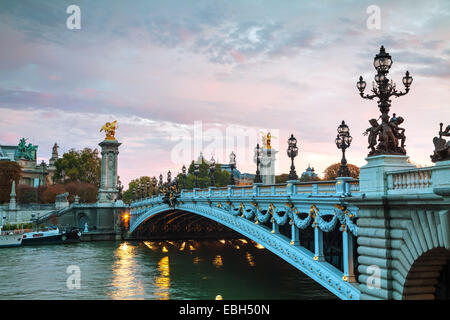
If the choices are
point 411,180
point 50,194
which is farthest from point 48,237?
point 411,180

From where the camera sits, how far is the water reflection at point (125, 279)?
25.0 m

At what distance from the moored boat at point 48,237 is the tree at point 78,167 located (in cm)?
3840

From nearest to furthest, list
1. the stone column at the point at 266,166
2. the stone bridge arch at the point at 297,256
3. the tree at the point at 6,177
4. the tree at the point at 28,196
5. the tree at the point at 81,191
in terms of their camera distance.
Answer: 1. the stone bridge arch at the point at 297,256
2. the stone column at the point at 266,166
3. the tree at the point at 6,177
4. the tree at the point at 28,196
5. the tree at the point at 81,191

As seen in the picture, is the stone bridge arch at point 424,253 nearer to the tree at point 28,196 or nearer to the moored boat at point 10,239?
the moored boat at point 10,239

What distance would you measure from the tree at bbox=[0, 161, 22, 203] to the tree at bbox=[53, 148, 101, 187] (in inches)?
509

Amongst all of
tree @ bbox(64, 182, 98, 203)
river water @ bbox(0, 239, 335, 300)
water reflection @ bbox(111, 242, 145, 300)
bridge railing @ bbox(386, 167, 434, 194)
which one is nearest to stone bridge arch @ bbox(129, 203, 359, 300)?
river water @ bbox(0, 239, 335, 300)

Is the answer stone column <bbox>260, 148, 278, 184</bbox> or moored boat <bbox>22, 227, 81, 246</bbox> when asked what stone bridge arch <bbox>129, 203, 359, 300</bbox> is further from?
moored boat <bbox>22, 227, 81, 246</bbox>

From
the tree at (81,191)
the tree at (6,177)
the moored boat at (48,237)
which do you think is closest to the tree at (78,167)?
the tree at (81,191)

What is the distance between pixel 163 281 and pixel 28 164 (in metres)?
82.5

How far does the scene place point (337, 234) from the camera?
61.4ft
